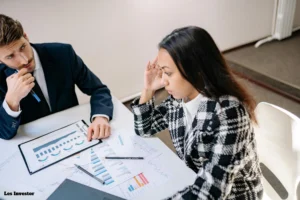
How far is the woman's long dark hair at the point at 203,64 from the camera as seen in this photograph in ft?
2.91

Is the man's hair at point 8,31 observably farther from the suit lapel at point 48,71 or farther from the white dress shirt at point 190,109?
the white dress shirt at point 190,109

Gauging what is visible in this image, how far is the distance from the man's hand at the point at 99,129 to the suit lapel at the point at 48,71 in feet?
1.09

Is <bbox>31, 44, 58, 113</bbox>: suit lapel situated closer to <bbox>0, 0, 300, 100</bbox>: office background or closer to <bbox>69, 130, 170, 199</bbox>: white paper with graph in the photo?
<bbox>69, 130, 170, 199</bbox>: white paper with graph

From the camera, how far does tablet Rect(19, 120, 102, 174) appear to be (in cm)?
103

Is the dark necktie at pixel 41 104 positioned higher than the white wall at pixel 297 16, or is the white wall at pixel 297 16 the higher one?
the dark necktie at pixel 41 104

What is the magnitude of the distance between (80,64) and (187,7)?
5.39ft

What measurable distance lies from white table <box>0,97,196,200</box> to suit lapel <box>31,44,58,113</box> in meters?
0.11

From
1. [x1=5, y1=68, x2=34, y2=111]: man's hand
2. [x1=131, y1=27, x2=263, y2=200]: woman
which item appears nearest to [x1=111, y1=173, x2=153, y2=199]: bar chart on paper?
[x1=131, y1=27, x2=263, y2=200]: woman

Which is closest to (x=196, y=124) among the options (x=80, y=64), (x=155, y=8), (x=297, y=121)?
(x=297, y=121)

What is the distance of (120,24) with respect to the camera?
2.44 meters

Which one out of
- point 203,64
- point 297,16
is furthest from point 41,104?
point 297,16

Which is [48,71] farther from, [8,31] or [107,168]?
[107,168]

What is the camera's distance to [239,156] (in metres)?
0.84

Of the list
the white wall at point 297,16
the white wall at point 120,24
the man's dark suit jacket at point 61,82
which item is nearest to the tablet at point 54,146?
the man's dark suit jacket at point 61,82
